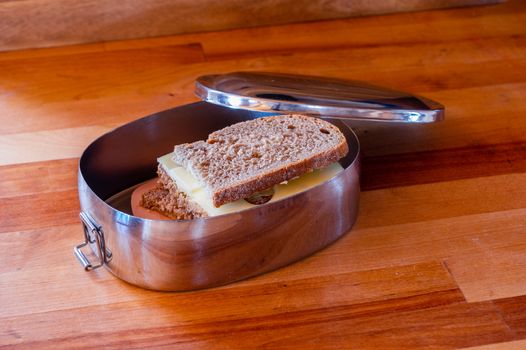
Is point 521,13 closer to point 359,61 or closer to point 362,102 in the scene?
point 359,61

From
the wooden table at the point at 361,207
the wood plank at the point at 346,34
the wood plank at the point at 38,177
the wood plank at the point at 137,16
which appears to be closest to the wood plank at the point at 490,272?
the wooden table at the point at 361,207

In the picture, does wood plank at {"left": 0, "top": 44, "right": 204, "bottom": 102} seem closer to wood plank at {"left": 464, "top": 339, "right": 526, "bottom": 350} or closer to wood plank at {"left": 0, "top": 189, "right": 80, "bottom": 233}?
wood plank at {"left": 0, "top": 189, "right": 80, "bottom": 233}

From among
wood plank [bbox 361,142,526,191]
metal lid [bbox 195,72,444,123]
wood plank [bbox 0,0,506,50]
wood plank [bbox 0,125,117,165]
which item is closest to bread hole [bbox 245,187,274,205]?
metal lid [bbox 195,72,444,123]

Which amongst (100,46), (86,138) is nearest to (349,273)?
(86,138)

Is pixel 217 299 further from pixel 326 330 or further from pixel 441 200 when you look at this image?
pixel 441 200

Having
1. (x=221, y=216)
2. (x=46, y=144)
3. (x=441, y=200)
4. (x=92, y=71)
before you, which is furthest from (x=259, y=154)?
(x=92, y=71)

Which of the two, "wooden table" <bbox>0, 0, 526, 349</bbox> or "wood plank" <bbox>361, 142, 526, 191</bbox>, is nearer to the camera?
"wooden table" <bbox>0, 0, 526, 349</bbox>
